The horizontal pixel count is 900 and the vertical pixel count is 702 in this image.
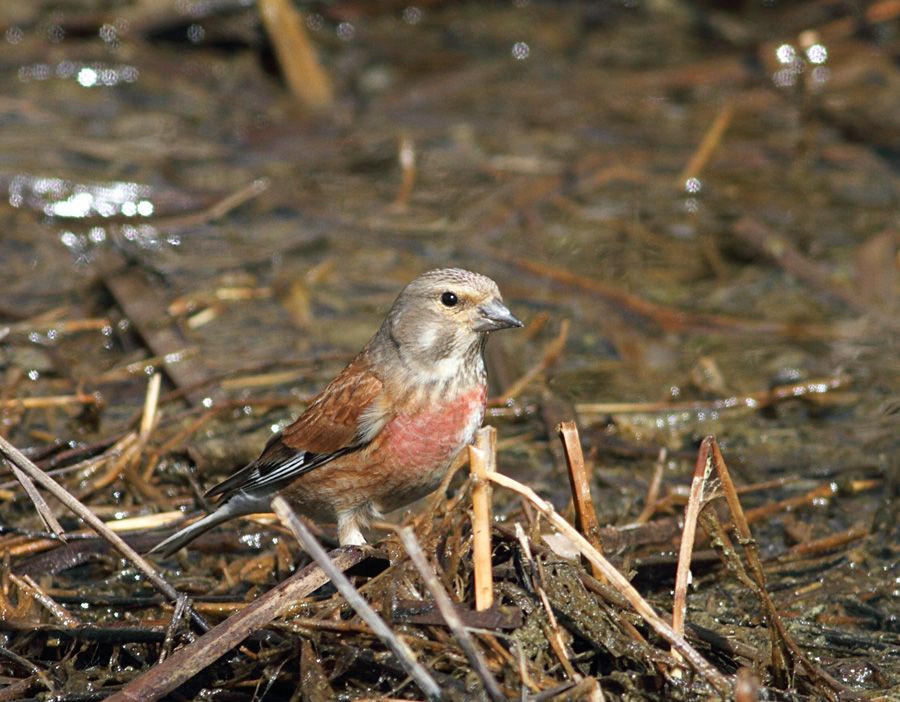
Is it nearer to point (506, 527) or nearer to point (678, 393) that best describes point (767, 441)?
point (678, 393)

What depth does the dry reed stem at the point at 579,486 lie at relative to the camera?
12.4 ft

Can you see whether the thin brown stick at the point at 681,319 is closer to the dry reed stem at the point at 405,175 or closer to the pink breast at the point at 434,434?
the dry reed stem at the point at 405,175

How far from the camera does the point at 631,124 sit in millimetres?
8680

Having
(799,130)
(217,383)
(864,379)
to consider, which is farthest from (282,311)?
(799,130)

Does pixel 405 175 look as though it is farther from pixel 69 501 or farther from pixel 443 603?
pixel 443 603

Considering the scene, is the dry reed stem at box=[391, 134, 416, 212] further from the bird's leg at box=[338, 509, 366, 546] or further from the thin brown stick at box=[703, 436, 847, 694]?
the thin brown stick at box=[703, 436, 847, 694]

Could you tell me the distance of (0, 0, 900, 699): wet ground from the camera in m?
4.82

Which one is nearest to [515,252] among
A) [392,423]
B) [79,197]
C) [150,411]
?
[79,197]

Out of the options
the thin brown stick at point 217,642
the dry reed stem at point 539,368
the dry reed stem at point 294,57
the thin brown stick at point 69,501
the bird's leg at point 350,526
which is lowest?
the dry reed stem at point 539,368

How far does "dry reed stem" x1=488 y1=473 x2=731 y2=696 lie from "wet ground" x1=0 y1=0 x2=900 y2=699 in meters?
0.21

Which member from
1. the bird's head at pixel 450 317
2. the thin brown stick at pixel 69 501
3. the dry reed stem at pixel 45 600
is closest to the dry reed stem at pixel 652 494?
the bird's head at pixel 450 317

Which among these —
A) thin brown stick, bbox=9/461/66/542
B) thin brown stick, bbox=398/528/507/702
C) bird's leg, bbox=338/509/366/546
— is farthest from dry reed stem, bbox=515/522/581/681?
thin brown stick, bbox=9/461/66/542

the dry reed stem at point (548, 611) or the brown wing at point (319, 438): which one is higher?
the brown wing at point (319, 438)

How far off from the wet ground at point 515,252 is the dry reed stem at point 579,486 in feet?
1.12
